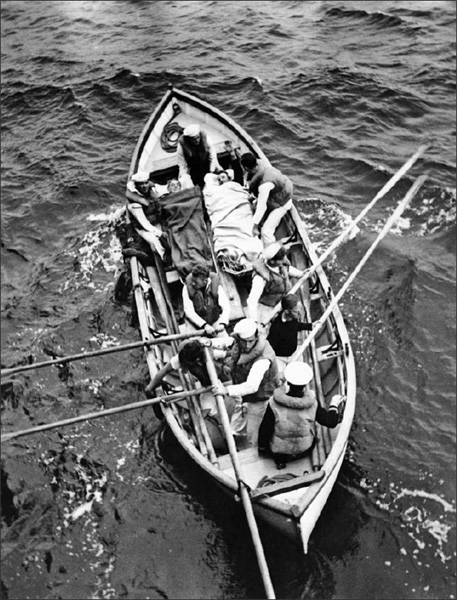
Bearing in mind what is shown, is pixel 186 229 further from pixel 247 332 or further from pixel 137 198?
pixel 247 332

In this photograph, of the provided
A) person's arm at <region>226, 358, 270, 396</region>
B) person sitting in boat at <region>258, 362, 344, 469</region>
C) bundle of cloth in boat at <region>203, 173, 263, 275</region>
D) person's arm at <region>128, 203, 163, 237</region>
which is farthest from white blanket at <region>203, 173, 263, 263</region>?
person sitting in boat at <region>258, 362, 344, 469</region>

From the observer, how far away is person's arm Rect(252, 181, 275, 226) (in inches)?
446

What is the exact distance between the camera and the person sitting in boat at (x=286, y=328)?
9.27 meters

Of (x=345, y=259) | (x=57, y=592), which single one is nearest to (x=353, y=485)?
(x=57, y=592)

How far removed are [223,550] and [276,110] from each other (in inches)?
526

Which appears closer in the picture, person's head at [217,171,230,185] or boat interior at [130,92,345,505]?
boat interior at [130,92,345,505]

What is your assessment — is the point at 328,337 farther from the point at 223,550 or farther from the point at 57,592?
the point at 57,592

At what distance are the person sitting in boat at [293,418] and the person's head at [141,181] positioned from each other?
587 centimetres

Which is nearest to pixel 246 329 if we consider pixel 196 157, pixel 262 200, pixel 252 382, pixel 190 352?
pixel 252 382

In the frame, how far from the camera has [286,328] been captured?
935 cm

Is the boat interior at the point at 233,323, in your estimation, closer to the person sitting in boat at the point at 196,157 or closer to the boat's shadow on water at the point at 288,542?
the boat's shadow on water at the point at 288,542

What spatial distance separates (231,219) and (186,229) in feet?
2.86

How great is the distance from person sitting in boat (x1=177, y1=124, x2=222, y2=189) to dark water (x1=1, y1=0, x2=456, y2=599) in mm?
2887

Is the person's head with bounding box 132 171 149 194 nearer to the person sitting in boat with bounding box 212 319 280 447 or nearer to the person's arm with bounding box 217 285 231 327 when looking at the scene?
the person's arm with bounding box 217 285 231 327
